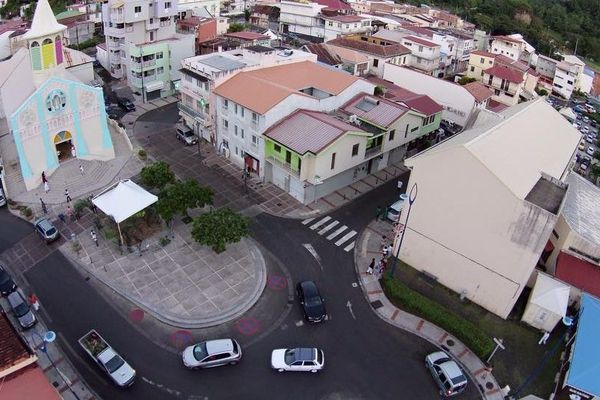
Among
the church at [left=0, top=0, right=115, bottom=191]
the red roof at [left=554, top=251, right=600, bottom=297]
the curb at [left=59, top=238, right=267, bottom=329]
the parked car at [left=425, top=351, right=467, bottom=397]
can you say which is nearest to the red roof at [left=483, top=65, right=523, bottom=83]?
the red roof at [left=554, top=251, right=600, bottom=297]

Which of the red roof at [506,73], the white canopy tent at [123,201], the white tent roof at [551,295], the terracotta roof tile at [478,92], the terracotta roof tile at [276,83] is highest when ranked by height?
the terracotta roof tile at [276,83]

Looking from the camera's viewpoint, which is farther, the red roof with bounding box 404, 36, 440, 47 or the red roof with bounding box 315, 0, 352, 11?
the red roof with bounding box 315, 0, 352, 11

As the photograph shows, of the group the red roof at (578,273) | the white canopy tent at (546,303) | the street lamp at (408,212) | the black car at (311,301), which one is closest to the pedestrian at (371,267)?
the street lamp at (408,212)

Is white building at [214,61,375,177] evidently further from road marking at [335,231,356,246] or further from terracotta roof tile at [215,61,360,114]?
road marking at [335,231,356,246]

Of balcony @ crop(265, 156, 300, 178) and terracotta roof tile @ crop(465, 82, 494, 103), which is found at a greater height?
terracotta roof tile @ crop(465, 82, 494, 103)

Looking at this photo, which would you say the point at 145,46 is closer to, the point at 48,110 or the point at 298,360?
the point at 48,110

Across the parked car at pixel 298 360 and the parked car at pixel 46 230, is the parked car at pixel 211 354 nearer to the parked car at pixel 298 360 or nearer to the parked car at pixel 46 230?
the parked car at pixel 298 360

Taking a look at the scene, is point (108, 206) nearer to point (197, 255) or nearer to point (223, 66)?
point (197, 255)
